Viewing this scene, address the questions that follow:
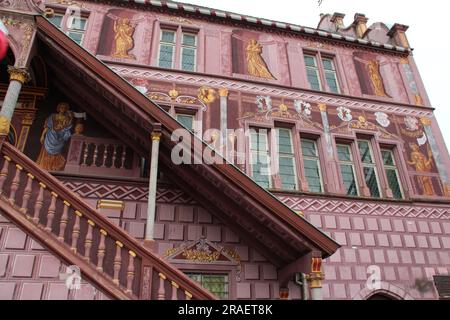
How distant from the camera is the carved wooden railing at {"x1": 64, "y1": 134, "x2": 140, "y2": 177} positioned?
27.4ft

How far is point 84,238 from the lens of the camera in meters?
A: 5.12

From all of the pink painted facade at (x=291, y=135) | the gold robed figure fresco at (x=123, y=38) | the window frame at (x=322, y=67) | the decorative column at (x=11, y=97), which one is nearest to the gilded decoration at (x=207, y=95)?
the pink painted facade at (x=291, y=135)

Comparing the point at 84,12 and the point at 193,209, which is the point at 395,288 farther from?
the point at 84,12

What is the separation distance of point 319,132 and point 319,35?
14.6 ft

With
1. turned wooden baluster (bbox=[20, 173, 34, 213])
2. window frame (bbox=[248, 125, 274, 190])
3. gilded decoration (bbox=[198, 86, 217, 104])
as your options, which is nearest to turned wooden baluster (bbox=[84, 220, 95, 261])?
turned wooden baluster (bbox=[20, 173, 34, 213])

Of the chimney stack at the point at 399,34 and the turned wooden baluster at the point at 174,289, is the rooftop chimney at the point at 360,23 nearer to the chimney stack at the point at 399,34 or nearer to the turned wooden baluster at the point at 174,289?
the chimney stack at the point at 399,34

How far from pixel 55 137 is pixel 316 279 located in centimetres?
692

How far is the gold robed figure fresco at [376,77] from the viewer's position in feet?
40.2

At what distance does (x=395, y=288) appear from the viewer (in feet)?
29.3

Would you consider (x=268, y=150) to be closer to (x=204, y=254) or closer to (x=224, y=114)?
(x=224, y=114)

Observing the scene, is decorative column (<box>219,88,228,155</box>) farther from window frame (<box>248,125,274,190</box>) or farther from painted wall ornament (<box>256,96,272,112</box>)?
painted wall ornament (<box>256,96,272,112</box>)

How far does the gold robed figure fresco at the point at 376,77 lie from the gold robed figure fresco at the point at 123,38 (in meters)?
8.48
